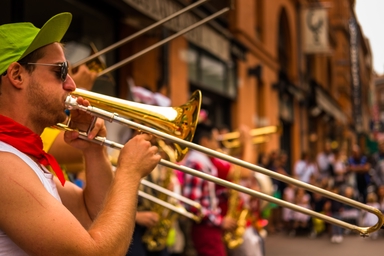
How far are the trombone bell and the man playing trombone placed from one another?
0.12 meters

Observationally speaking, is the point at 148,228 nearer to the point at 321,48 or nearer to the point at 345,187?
the point at 345,187

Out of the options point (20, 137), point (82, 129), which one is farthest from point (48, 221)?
point (82, 129)

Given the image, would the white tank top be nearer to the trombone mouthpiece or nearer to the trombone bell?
the trombone mouthpiece

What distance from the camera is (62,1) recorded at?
746 centimetres

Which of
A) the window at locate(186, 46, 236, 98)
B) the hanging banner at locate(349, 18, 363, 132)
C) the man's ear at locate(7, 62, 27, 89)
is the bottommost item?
the man's ear at locate(7, 62, 27, 89)

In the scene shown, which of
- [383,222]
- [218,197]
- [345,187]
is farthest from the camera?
[345,187]

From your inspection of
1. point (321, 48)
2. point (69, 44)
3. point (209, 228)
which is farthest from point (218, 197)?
point (321, 48)

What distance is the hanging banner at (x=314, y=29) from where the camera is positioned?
24.2 m

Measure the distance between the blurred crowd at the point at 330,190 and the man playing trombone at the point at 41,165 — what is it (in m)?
10.3

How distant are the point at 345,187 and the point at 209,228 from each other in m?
8.53

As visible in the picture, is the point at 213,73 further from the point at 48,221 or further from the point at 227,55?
the point at 48,221

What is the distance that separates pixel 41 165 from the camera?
2.37 meters

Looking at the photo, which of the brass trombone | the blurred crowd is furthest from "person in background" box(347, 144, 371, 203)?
the brass trombone

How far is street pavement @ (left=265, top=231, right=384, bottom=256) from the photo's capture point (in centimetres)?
1050
